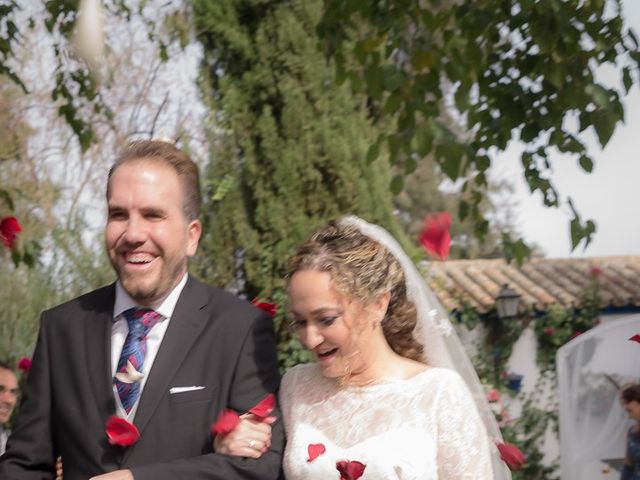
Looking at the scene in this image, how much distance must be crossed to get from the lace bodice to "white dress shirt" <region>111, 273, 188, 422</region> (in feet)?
1.59

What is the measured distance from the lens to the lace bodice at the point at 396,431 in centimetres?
298

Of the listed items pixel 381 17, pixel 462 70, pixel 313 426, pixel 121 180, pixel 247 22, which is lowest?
pixel 313 426

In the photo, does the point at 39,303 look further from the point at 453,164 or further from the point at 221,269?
the point at 453,164

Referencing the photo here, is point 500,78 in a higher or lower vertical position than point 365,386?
higher

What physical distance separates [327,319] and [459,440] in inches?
19.2

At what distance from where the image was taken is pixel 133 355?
9.57 ft

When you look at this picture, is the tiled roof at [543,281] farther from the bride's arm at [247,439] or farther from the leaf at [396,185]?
the bride's arm at [247,439]

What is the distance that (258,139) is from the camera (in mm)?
10375

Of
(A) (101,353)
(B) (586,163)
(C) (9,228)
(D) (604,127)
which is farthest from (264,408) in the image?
(B) (586,163)

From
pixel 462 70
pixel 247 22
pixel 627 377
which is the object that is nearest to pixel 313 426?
pixel 462 70

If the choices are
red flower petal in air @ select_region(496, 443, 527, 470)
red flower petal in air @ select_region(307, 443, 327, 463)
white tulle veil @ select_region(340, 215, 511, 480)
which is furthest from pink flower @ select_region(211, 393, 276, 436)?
red flower petal in air @ select_region(496, 443, 527, 470)

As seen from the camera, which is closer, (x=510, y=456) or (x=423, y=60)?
(x=510, y=456)

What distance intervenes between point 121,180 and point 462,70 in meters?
2.92

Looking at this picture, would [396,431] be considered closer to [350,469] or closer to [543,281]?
[350,469]
